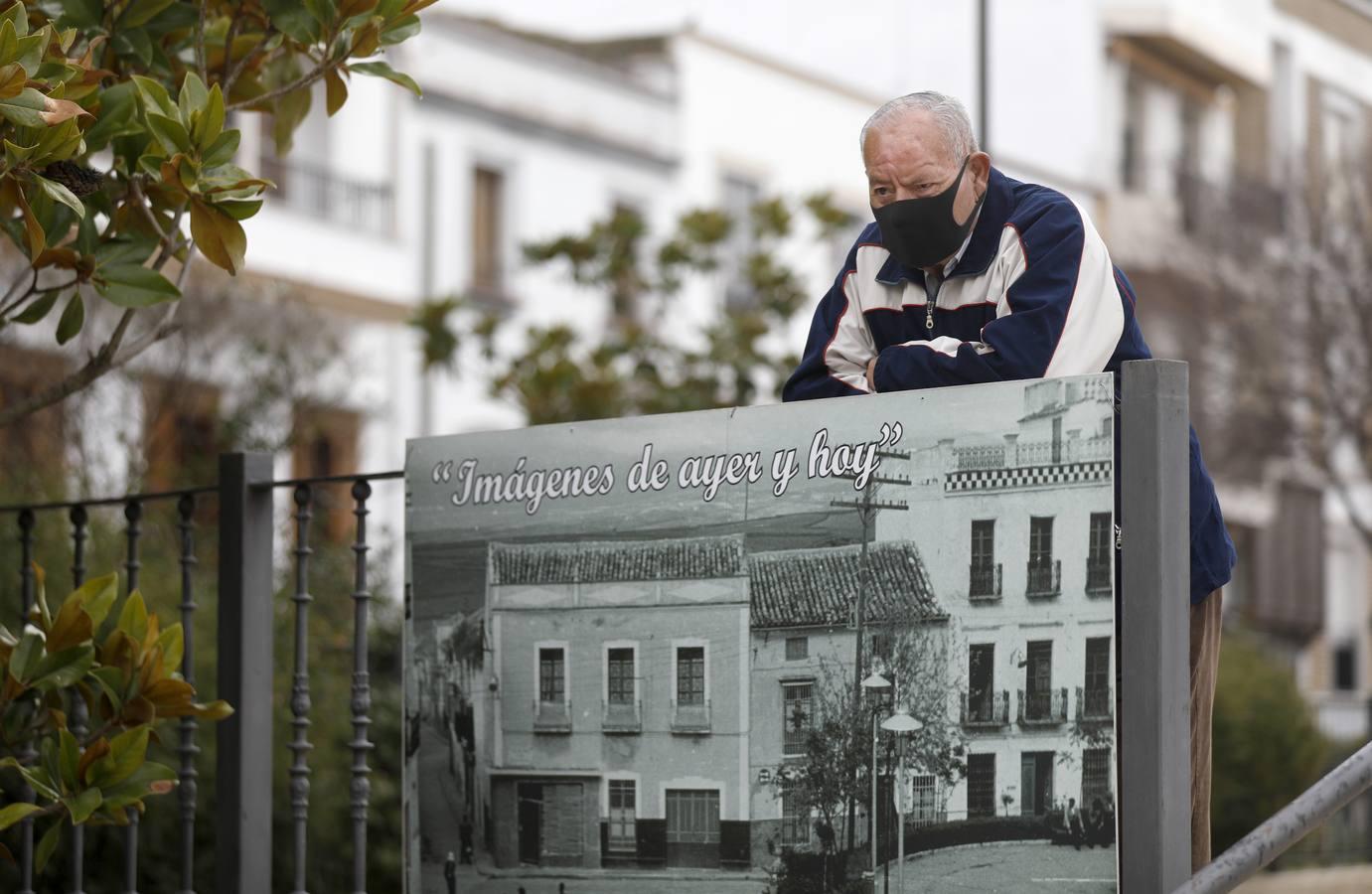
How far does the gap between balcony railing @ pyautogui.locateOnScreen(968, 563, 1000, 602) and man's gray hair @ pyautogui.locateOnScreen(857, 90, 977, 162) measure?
78 cm

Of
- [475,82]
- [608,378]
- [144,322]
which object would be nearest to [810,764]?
[608,378]


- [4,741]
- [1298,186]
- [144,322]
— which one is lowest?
[4,741]

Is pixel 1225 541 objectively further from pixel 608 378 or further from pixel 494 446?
pixel 608 378

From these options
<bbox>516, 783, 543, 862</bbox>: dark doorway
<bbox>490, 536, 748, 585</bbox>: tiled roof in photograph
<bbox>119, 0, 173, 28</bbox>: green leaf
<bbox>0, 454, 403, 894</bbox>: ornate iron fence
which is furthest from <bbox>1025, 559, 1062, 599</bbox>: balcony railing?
<bbox>119, 0, 173, 28</bbox>: green leaf

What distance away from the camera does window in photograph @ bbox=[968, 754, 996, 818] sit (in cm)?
368

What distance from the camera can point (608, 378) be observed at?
484 inches

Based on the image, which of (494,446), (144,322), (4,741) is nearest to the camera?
(494,446)

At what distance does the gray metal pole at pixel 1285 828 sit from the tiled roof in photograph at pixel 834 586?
2.00ft

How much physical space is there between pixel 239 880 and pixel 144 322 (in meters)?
9.78

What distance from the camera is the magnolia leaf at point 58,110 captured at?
4070 mm

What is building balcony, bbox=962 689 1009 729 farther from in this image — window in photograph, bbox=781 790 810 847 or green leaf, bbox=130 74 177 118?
green leaf, bbox=130 74 177 118

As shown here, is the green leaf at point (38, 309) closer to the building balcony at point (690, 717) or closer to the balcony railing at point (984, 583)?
the building balcony at point (690, 717)

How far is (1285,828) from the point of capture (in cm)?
361

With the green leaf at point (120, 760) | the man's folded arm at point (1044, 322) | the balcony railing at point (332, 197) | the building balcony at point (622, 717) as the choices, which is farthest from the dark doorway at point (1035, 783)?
the balcony railing at point (332, 197)
